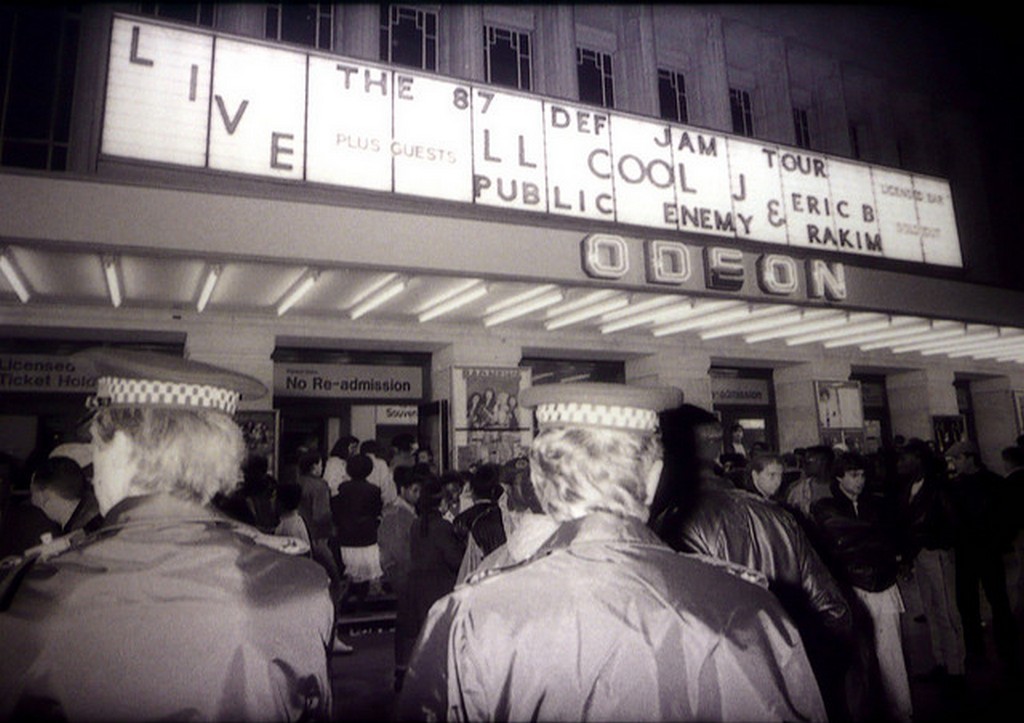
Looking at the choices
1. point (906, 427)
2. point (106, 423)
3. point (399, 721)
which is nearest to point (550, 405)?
point (399, 721)

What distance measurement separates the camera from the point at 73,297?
30.0 ft

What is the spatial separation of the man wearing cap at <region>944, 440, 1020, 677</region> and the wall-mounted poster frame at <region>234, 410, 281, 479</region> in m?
8.73

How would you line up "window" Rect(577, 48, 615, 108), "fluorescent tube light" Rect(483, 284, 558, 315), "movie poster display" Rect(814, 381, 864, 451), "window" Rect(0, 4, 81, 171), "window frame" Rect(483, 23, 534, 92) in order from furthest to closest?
1. "movie poster display" Rect(814, 381, 864, 451)
2. "window" Rect(577, 48, 615, 108)
3. "window frame" Rect(483, 23, 534, 92)
4. "window" Rect(0, 4, 81, 171)
5. "fluorescent tube light" Rect(483, 284, 558, 315)

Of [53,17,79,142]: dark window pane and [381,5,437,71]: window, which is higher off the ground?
[381,5,437,71]: window

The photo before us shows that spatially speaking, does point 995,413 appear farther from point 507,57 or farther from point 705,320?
point 507,57

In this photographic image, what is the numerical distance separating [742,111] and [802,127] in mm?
1879

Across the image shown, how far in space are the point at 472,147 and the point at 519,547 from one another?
25.2 ft

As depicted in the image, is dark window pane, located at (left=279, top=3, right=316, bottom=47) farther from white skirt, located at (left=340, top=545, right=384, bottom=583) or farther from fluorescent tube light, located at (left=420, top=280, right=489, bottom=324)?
white skirt, located at (left=340, top=545, right=384, bottom=583)

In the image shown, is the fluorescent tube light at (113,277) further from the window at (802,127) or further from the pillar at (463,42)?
the window at (802,127)

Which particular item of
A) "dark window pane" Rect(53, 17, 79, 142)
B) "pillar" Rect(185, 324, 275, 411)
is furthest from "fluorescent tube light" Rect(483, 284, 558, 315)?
"dark window pane" Rect(53, 17, 79, 142)

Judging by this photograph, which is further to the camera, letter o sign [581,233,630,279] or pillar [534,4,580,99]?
pillar [534,4,580,99]

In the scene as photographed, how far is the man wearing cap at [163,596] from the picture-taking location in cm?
165

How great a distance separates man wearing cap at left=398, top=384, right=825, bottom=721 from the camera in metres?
1.59

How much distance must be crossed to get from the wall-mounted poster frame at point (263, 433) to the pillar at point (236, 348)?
0.56 meters
